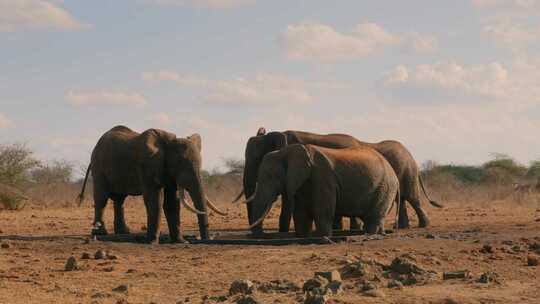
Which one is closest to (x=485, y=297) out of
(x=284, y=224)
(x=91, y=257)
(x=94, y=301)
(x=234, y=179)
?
(x=94, y=301)

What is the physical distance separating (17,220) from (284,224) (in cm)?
799

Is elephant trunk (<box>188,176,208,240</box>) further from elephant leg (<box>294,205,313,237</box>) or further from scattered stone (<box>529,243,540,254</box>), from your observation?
scattered stone (<box>529,243,540,254</box>)

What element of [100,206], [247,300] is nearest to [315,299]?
[247,300]

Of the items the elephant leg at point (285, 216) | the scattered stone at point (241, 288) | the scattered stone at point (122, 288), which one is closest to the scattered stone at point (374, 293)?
the scattered stone at point (241, 288)

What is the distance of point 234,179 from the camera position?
45.4 m

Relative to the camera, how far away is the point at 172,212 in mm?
16203

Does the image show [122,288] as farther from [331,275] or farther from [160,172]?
[160,172]

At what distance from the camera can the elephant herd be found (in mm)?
15773

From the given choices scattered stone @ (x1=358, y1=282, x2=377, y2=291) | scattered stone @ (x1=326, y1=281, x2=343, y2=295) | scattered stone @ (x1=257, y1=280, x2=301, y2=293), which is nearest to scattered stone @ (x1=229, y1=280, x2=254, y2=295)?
scattered stone @ (x1=257, y1=280, x2=301, y2=293)

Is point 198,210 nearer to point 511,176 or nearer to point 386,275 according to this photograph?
point 386,275

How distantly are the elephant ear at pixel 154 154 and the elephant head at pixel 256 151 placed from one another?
3.13 meters

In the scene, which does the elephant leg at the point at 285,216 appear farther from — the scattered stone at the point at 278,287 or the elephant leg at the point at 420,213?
the scattered stone at the point at 278,287

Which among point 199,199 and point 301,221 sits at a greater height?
point 199,199

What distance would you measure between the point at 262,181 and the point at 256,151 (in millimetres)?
2908
